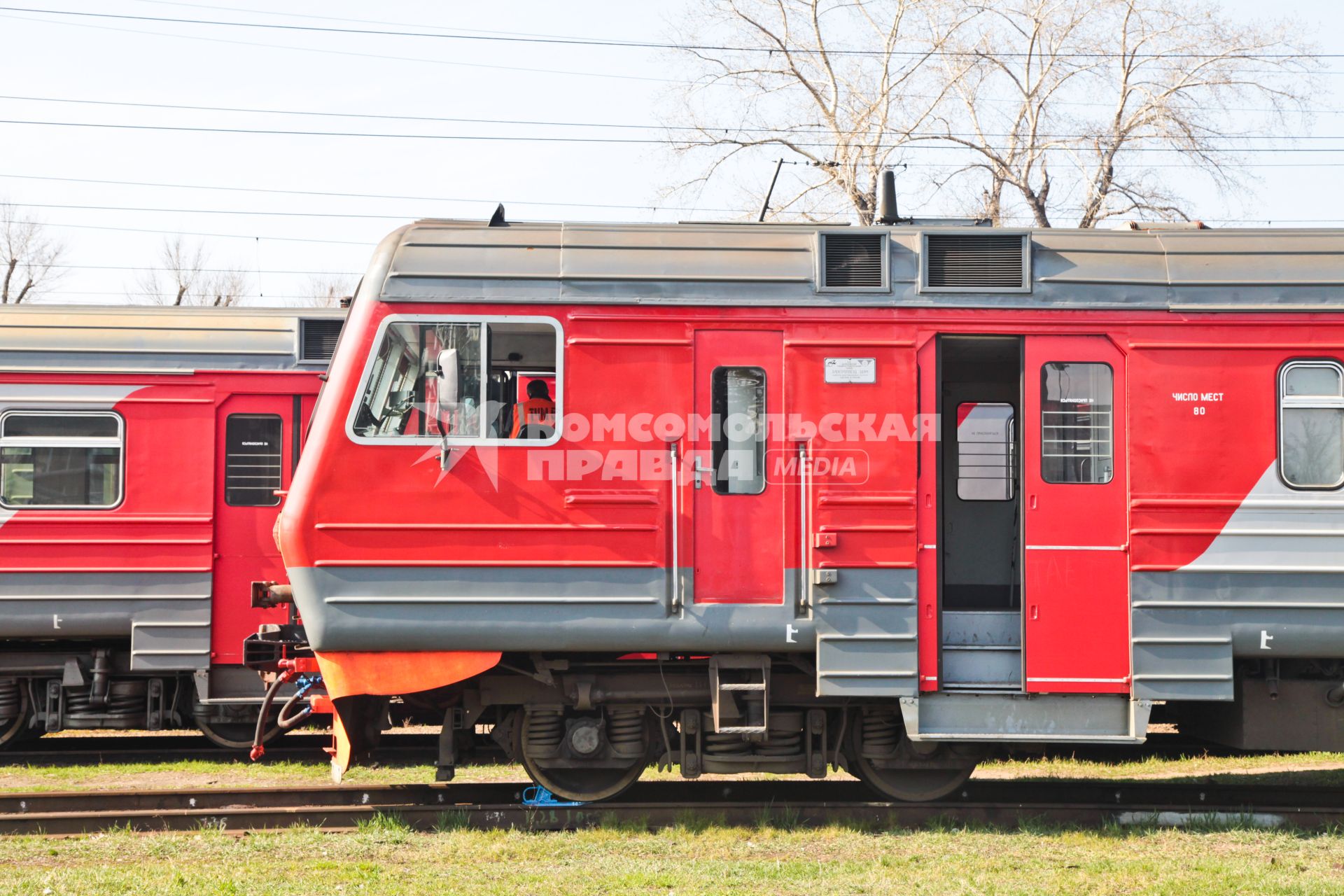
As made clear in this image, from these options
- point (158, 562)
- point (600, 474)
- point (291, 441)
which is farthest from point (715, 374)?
point (158, 562)

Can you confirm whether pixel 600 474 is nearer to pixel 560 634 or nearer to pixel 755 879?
pixel 560 634

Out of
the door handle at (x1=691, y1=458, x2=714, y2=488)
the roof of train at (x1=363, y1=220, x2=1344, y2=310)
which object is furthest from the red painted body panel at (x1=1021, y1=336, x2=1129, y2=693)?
the door handle at (x1=691, y1=458, x2=714, y2=488)

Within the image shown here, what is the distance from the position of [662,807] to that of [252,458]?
5.52 m

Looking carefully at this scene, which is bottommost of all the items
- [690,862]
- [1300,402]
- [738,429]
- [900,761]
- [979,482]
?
[690,862]

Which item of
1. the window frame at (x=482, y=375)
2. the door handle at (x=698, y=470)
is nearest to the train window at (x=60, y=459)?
the window frame at (x=482, y=375)

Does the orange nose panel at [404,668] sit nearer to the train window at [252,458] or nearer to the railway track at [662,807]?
the railway track at [662,807]

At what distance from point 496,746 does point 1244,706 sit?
5.83 metres

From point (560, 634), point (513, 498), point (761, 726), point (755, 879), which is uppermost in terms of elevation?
point (513, 498)

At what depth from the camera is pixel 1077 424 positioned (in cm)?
817

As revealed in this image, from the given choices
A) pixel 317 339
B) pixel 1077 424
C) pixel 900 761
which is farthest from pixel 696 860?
pixel 317 339

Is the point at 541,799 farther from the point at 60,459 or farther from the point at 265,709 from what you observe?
the point at 60,459

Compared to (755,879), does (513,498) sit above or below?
above

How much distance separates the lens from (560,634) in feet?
25.8

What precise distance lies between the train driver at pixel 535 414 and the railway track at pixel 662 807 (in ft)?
8.45
